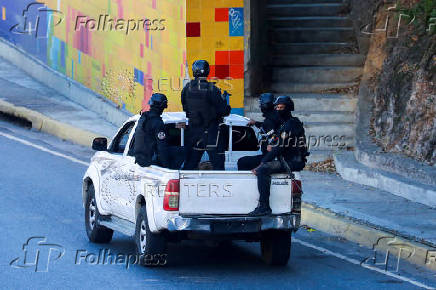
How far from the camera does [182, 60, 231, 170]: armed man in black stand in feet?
43.7

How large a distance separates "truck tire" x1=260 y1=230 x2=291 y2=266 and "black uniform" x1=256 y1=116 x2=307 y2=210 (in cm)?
69

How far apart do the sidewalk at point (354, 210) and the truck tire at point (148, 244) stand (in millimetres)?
3199

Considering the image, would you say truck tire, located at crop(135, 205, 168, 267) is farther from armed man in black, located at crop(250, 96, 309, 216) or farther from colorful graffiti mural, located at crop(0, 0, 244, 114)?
colorful graffiti mural, located at crop(0, 0, 244, 114)

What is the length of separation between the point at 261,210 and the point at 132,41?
45.9 ft

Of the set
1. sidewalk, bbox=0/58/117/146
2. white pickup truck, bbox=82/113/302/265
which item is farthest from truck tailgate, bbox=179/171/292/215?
sidewalk, bbox=0/58/117/146

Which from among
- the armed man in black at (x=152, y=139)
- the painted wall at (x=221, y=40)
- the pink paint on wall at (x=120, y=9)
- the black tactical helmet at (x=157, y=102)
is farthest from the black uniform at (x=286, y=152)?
the pink paint on wall at (x=120, y=9)

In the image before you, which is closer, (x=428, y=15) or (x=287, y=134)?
(x=287, y=134)

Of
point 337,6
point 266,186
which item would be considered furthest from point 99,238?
point 337,6

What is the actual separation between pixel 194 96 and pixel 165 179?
6.22ft

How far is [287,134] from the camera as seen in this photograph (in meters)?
13.0

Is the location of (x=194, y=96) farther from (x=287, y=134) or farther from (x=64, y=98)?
(x=64, y=98)

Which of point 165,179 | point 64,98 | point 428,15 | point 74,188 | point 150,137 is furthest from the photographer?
point 64,98

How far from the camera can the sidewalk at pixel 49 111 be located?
24438mm

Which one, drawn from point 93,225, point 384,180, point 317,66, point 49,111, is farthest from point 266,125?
point 49,111
